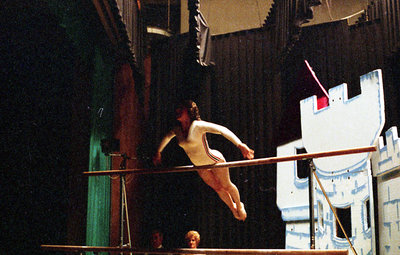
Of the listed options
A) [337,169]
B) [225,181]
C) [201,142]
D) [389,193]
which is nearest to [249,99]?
[337,169]

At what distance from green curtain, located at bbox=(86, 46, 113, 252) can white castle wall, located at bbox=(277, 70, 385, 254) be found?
2.15 meters

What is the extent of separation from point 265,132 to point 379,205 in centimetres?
177

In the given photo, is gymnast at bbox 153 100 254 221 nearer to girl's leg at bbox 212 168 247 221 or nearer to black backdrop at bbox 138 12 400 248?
girl's leg at bbox 212 168 247 221

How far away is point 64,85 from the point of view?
175 inches

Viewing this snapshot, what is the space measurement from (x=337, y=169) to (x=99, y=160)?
2.79 meters

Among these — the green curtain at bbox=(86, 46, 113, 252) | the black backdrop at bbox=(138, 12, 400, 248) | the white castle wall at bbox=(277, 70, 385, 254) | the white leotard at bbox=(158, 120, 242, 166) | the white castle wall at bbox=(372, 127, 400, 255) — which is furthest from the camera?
the black backdrop at bbox=(138, 12, 400, 248)

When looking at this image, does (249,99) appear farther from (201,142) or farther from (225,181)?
(201,142)

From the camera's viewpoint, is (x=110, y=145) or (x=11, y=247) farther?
(x=110, y=145)

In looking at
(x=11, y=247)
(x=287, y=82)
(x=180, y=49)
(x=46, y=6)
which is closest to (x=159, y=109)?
(x=180, y=49)

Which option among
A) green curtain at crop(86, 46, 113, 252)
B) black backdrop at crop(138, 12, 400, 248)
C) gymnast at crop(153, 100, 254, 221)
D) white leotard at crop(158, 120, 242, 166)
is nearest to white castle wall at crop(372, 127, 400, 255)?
black backdrop at crop(138, 12, 400, 248)

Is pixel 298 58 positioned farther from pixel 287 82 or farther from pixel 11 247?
pixel 11 247

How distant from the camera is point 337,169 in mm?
4520

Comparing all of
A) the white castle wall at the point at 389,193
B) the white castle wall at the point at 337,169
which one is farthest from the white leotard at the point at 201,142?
the white castle wall at the point at 389,193

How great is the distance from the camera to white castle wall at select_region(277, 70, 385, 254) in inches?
166
